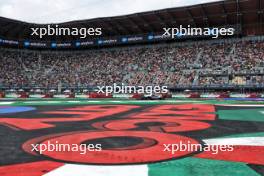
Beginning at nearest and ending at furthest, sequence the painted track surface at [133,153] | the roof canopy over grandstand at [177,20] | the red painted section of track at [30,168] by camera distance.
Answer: the red painted section of track at [30,168], the painted track surface at [133,153], the roof canopy over grandstand at [177,20]

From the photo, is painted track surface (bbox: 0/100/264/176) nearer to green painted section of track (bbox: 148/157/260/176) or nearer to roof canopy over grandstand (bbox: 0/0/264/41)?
green painted section of track (bbox: 148/157/260/176)

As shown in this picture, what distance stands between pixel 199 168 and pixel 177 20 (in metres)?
51.8

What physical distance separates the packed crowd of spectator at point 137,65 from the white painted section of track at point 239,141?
128ft

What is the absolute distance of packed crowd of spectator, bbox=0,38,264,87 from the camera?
5275cm

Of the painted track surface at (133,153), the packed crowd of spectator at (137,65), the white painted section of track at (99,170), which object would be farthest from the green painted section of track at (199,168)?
the packed crowd of spectator at (137,65)

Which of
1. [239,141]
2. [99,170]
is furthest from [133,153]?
[239,141]

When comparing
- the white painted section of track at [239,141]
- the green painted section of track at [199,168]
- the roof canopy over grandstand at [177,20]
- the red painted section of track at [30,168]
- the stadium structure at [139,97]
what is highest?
the roof canopy over grandstand at [177,20]

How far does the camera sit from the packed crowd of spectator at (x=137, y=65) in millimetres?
52750

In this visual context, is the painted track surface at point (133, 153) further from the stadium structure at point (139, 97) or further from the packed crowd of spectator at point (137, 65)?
the packed crowd of spectator at point (137, 65)

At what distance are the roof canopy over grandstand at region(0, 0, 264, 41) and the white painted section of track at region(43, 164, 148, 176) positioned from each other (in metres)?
46.1

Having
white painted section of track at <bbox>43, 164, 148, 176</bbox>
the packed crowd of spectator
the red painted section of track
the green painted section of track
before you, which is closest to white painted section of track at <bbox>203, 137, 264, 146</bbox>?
the green painted section of track

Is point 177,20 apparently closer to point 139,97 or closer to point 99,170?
point 139,97

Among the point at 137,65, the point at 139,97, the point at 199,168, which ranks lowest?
the point at 199,168

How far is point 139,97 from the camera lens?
1681 inches
